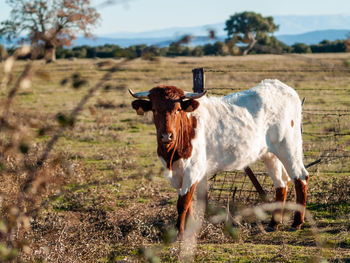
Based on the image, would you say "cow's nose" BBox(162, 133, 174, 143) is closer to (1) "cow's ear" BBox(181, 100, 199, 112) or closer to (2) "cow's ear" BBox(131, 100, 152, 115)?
(1) "cow's ear" BBox(181, 100, 199, 112)

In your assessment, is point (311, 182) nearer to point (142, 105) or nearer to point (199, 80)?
point (199, 80)

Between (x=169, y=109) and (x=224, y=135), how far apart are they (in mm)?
1063

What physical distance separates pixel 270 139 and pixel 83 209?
3.50 metres

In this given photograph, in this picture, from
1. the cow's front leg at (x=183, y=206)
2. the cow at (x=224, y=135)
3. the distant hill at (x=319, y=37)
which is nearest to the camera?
the distant hill at (x=319, y=37)

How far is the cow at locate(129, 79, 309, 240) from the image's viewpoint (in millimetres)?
5512

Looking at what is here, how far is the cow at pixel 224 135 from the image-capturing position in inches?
217

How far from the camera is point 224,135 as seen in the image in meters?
5.96

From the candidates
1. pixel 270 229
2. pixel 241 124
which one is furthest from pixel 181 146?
pixel 270 229

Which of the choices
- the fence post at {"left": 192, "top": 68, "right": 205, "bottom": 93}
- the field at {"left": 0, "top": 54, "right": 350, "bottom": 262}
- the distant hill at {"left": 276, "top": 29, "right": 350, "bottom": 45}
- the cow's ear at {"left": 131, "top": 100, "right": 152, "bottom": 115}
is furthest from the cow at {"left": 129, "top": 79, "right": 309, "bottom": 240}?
the distant hill at {"left": 276, "top": 29, "right": 350, "bottom": 45}

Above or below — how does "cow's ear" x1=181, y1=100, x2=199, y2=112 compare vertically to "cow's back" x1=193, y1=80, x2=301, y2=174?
above

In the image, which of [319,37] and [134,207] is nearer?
[134,207]

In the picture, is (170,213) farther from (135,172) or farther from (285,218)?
(135,172)

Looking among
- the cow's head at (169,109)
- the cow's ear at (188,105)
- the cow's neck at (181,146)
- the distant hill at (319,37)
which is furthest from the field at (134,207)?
the cow's ear at (188,105)

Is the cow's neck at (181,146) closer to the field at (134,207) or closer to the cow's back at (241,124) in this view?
the cow's back at (241,124)
